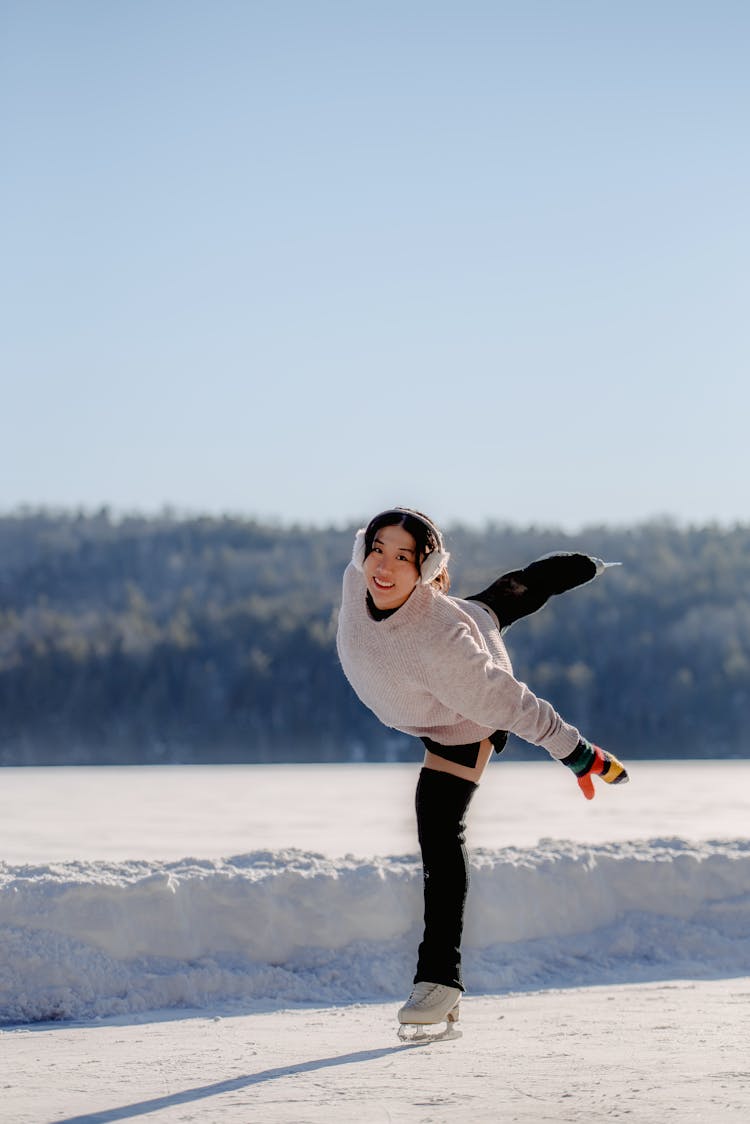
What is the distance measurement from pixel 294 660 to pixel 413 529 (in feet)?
173

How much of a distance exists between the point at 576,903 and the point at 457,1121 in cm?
295

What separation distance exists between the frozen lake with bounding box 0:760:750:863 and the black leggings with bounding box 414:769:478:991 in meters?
2.11

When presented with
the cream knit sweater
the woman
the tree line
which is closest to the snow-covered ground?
the woman

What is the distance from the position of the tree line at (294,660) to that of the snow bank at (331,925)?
4010 centimetres

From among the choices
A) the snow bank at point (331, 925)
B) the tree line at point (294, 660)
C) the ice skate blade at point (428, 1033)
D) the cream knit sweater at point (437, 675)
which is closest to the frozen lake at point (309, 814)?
the snow bank at point (331, 925)

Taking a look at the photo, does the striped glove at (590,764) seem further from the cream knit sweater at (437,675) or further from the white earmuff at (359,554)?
the white earmuff at (359,554)

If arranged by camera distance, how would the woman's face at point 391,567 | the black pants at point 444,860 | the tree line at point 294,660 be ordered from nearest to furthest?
the woman's face at point 391,567 < the black pants at point 444,860 < the tree line at point 294,660

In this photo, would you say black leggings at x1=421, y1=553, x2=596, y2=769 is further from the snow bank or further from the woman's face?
the snow bank

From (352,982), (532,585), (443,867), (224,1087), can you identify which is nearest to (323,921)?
(352,982)

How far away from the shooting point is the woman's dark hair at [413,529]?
3.90m

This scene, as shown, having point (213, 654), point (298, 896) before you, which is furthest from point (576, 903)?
point (213, 654)

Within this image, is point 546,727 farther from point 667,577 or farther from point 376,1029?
point 667,577

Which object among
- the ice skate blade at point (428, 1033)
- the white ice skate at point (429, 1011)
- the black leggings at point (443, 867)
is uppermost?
the black leggings at point (443, 867)

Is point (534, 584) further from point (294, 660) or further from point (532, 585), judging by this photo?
point (294, 660)
